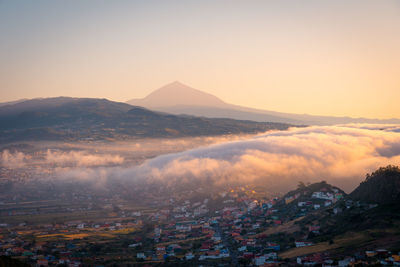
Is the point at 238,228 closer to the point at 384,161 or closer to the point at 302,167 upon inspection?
the point at 384,161

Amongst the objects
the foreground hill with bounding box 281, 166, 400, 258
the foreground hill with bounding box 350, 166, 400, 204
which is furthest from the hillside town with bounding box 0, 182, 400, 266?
the foreground hill with bounding box 350, 166, 400, 204

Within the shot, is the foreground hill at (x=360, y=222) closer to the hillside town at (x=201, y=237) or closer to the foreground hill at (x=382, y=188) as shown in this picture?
the foreground hill at (x=382, y=188)

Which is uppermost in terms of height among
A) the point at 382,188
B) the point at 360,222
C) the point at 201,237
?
the point at 382,188

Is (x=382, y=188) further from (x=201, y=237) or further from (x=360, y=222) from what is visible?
(x=201, y=237)

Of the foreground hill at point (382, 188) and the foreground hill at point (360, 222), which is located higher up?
the foreground hill at point (382, 188)

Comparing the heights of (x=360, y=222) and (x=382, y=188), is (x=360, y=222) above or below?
below

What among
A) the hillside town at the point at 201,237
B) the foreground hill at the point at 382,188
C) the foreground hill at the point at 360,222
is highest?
the foreground hill at the point at 382,188

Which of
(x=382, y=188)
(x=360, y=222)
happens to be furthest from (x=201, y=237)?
(x=382, y=188)

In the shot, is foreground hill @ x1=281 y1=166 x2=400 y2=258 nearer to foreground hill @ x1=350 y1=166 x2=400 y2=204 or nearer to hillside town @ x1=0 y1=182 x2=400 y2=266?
foreground hill @ x1=350 y1=166 x2=400 y2=204

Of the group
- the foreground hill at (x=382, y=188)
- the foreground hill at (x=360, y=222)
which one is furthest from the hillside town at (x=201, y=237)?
the foreground hill at (x=382, y=188)

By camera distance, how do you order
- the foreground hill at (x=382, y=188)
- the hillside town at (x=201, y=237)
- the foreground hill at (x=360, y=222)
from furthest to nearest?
the foreground hill at (x=382, y=188) → the hillside town at (x=201, y=237) → the foreground hill at (x=360, y=222)

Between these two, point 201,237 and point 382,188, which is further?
point 201,237
